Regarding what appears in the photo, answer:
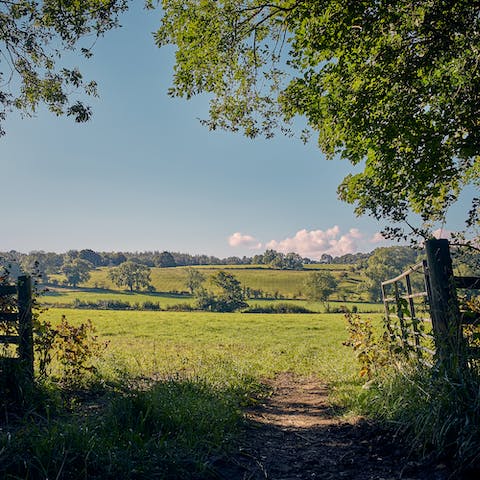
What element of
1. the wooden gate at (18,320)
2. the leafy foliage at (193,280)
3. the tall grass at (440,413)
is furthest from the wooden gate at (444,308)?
the leafy foliage at (193,280)

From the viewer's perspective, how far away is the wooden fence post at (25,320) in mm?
7934

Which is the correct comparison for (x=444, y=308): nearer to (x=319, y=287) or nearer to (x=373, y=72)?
(x=373, y=72)

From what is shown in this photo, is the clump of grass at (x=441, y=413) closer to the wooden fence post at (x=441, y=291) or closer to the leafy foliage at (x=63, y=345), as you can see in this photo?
the wooden fence post at (x=441, y=291)

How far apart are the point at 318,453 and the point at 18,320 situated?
20.1 ft

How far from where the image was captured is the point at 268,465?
4.68m

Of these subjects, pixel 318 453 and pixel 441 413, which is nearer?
pixel 441 413

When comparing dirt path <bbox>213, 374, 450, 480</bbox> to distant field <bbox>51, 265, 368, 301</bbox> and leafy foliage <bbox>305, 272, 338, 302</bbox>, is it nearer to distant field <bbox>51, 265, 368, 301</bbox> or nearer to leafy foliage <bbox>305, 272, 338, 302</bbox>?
leafy foliage <bbox>305, 272, 338, 302</bbox>

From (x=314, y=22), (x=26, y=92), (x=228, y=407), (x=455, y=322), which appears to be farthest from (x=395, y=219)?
(x=26, y=92)

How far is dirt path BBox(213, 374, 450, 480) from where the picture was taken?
168 inches

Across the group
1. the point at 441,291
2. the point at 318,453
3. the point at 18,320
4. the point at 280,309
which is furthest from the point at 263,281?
the point at 318,453

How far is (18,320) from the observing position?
26.5ft

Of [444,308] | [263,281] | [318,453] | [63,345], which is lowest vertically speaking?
[318,453]

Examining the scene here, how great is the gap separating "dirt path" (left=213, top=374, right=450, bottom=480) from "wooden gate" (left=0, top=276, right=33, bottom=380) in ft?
14.7

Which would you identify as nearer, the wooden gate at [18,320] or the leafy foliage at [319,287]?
the wooden gate at [18,320]
